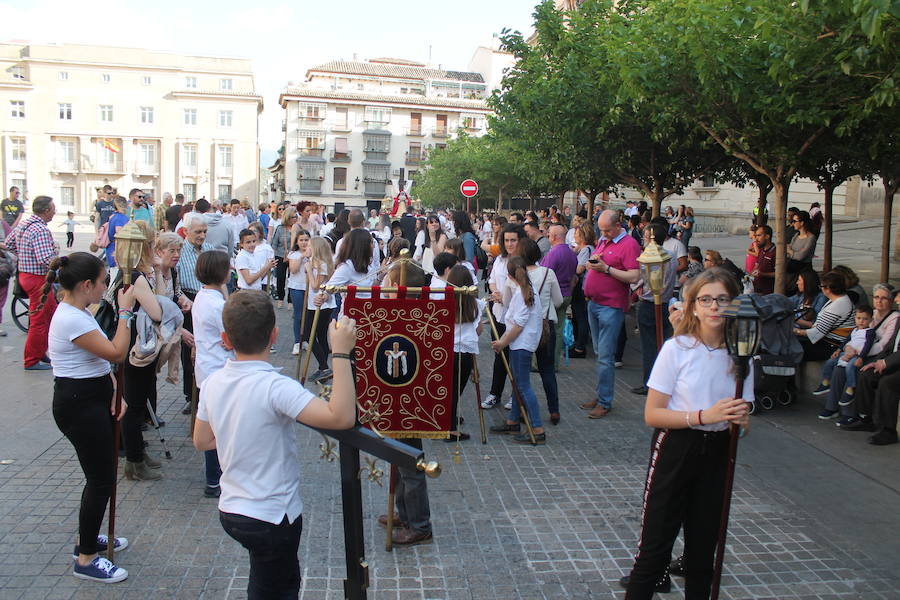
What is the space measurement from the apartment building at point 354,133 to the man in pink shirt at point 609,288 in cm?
7052

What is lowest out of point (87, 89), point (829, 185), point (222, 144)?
point (829, 185)

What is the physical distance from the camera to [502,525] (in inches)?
207

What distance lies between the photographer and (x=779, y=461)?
22.5 feet

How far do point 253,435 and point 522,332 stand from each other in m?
4.41

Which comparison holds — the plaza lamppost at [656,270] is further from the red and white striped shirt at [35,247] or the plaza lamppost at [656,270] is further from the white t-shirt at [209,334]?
the red and white striped shirt at [35,247]

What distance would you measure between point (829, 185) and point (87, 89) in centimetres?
7543

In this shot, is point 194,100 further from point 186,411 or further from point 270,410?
point 270,410

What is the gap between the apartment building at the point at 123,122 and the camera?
7312cm

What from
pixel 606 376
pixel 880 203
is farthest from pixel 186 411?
pixel 880 203

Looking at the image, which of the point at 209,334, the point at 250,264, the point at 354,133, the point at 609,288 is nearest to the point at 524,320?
the point at 609,288

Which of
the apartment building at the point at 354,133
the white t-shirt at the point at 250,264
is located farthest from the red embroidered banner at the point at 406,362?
the apartment building at the point at 354,133

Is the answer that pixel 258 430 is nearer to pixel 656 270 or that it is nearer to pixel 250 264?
pixel 656 270

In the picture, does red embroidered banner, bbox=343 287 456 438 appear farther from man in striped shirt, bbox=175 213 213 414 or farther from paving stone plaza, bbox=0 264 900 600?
man in striped shirt, bbox=175 213 213 414

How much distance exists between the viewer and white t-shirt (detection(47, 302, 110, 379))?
4.27m
